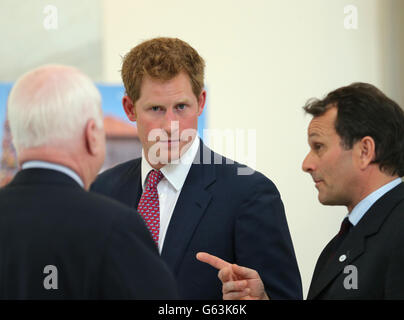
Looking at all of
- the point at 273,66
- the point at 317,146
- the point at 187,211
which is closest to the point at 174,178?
the point at 187,211

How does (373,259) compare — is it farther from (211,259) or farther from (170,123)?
(170,123)

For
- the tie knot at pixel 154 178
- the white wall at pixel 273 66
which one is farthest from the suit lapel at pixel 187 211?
the white wall at pixel 273 66

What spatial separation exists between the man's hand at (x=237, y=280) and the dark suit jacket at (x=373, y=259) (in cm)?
20

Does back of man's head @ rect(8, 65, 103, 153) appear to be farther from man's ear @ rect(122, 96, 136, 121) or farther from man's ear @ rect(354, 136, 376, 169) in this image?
man's ear @ rect(354, 136, 376, 169)

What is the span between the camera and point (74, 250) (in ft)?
4.45

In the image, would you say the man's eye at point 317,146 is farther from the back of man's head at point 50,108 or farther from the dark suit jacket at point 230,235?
the back of man's head at point 50,108

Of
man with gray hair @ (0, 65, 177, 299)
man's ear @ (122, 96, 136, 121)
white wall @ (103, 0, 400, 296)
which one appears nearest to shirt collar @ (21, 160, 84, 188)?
man with gray hair @ (0, 65, 177, 299)

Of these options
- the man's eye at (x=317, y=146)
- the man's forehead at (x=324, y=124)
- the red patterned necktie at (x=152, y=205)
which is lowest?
the red patterned necktie at (x=152, y=205)

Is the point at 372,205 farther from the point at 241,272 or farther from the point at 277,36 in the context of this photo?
the point at 277,36

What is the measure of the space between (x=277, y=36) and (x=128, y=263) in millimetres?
3848

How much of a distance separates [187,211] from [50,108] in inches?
35.0

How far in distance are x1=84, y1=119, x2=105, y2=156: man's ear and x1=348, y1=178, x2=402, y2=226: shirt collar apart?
1047mm

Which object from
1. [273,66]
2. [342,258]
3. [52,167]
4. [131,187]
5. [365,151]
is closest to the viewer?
→ [52,167]

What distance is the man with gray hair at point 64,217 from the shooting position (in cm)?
136
